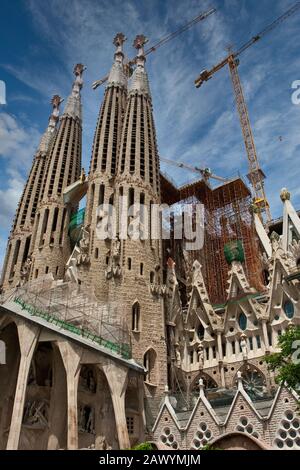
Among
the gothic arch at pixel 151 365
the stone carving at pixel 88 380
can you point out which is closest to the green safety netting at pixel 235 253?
the gothic arch at pixel 151 365

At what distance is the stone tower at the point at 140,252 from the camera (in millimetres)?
25500

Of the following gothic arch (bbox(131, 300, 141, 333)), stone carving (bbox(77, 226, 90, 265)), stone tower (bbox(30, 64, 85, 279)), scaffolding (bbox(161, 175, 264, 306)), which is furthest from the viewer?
scaffolding (bbox(161, 175, 264, 306))

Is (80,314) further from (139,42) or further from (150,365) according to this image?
(139,42)

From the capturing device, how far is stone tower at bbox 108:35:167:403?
2550cm

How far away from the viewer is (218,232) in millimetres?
41750

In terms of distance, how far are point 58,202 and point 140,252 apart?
44.2 feet

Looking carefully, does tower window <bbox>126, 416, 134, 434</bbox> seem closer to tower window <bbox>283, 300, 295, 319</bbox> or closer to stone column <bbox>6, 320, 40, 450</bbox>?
stone column <bbox>6, 320, 40, 450</bbox>

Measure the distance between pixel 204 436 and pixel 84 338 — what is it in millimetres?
7456

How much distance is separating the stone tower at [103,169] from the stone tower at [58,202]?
492 centimetres

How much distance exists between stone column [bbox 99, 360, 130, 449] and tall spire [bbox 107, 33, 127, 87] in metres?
31.2

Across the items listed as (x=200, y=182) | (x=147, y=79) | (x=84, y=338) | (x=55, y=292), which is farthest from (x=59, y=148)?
(x=84, y=338)

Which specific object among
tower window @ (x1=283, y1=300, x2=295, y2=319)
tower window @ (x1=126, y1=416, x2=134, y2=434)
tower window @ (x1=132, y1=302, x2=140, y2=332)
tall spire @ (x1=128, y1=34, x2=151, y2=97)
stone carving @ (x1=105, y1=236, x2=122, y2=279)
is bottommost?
tower window @ (x1=126, y1=416, x2=134, y2=434)

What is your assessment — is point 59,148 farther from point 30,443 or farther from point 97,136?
point 30,443

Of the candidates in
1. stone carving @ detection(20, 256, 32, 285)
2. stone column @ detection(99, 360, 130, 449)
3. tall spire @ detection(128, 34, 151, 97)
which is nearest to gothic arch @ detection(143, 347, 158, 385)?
stone column @ detection(99, 360, 130, 449)
